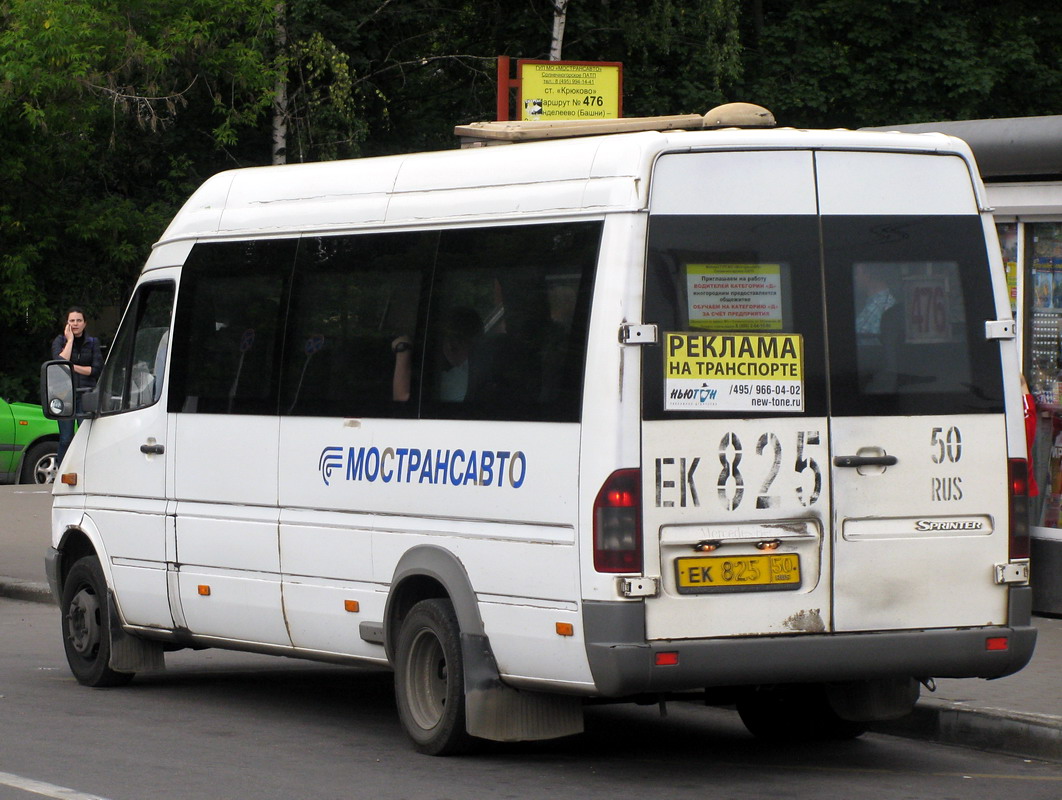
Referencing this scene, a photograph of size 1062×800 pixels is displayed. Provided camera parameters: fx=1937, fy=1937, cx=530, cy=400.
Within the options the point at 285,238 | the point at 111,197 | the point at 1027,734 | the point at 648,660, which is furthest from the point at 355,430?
the point at 111,197

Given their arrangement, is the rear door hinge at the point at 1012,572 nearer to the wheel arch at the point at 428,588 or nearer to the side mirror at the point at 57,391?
the wheel arch at the point at 428,588

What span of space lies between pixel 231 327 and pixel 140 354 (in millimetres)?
931

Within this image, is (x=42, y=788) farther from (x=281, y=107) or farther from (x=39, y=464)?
(x=281, y=107)

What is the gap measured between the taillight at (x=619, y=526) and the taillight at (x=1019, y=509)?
1.61 meters

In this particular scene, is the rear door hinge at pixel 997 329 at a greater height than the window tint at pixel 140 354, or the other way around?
the window tint at pixel 140 354

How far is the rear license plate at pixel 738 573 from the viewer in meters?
7.00

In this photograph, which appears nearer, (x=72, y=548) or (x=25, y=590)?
(x=72, y=548)

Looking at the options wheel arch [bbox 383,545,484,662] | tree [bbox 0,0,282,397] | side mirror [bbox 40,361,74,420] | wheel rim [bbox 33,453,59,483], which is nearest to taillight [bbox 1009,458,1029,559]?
wheel arch [bbox 383,545,484,662]

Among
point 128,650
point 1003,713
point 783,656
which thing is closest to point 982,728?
point 1003,713

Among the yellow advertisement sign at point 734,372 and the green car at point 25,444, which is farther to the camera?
the green car at point 25,444

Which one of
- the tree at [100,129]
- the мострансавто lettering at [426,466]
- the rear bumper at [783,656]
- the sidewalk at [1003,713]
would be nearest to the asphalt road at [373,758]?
the sidewalk at [1003,713]

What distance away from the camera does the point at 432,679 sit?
795 centimetres

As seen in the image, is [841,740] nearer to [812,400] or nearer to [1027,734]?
[1027,734]

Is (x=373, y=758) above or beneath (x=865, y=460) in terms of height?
beneath
